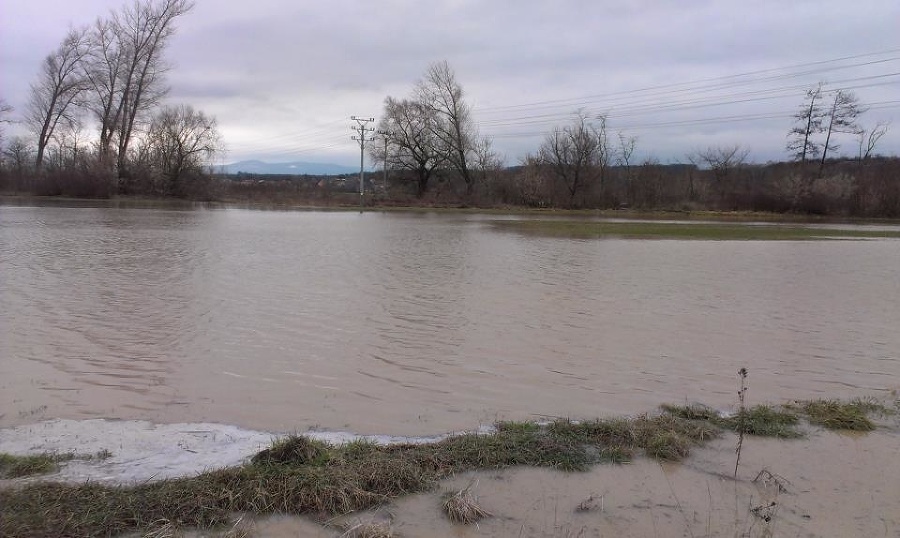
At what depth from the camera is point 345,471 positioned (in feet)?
12.9

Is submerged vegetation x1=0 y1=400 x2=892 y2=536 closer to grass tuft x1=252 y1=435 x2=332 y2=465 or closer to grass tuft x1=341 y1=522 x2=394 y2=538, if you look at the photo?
grass tuft x1=252 y1=435 x2=332 y2=465

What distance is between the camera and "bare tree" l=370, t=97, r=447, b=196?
70625mm

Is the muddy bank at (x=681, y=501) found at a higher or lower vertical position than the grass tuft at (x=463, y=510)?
lower

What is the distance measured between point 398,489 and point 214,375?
3.80m

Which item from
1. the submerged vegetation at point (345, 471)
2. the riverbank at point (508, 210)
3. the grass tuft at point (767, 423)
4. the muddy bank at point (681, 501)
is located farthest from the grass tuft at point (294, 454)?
the riverbank at point (508, 210)

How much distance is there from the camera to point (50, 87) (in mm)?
59844

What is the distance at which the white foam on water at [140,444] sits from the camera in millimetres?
4067

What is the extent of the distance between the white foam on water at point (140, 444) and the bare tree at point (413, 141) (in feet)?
222

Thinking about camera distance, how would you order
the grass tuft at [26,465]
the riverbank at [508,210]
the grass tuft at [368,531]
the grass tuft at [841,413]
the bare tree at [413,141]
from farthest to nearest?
1. the bare tree at [413,141]
2. the riverbank at [508,210]
3. the grass tuft at [841,413]
4. the grass tuft at [26,465]
5. the grass tuft at [368,531]

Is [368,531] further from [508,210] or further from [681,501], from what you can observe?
[508,210]

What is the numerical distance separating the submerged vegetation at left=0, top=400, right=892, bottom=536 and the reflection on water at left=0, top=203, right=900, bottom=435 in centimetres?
97

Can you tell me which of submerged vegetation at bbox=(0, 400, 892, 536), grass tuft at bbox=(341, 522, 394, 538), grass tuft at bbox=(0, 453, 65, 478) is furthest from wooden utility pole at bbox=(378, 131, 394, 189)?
grass tuft at bbox=(341, 522, 394, 538)

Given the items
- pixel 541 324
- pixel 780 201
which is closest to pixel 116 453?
pixel 541 324

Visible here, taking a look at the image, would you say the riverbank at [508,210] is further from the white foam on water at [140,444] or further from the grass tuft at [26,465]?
the grass tuft at [26,465]
